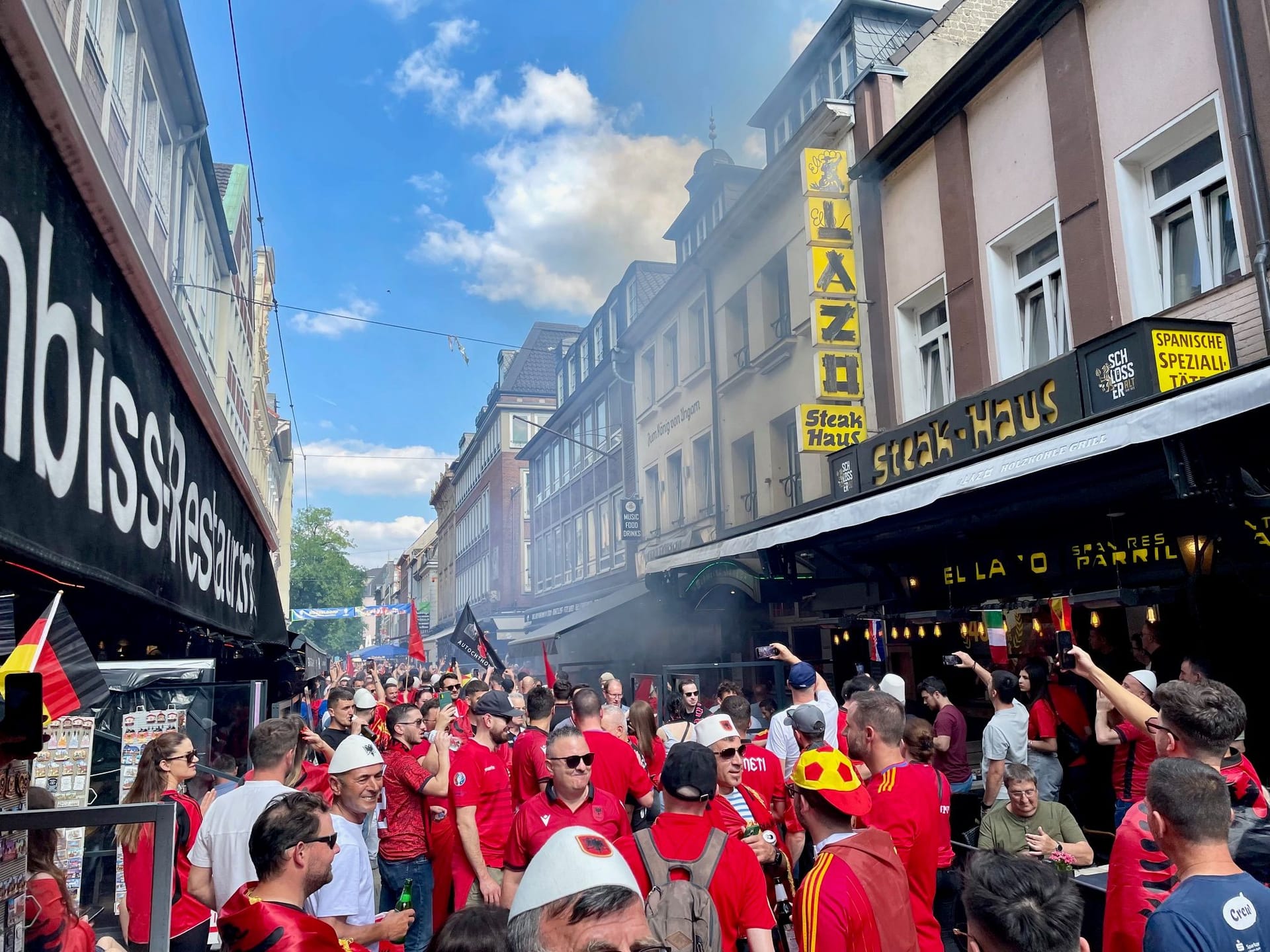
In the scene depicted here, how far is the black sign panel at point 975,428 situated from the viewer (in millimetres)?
8633

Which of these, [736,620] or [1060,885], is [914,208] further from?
[1060,885]

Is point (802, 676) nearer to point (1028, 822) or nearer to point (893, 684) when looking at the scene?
point (1028, 822)

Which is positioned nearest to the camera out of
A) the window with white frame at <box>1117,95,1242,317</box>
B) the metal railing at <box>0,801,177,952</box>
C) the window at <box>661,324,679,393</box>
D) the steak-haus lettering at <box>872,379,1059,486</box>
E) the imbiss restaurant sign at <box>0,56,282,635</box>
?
the metal railing at <box>0,801,177,952</box>

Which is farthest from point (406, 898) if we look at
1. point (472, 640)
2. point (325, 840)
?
point (472, 640)

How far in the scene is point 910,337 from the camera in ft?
40.9

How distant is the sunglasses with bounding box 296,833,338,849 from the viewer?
302cm

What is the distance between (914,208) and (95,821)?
1231 centimetres

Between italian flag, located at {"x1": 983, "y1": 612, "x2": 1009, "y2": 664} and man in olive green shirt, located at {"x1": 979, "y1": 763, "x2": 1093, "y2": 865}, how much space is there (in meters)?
3.16

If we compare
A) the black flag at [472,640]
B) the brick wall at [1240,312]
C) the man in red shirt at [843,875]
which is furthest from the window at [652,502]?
the man in red shirt at [843,875]

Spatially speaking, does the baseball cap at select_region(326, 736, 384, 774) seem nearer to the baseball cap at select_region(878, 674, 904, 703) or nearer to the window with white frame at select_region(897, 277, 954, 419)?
the baseball cap at select_region(878, 674, 904, 703)

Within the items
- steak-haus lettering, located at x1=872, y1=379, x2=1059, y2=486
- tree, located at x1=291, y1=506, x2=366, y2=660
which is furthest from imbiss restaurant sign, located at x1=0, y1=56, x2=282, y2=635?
tree, located at x1=291, y1=506, x2=366, y2=660

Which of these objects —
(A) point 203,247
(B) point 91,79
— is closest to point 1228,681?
(B) point 91,79

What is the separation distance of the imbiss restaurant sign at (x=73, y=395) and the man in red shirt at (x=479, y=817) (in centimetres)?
197

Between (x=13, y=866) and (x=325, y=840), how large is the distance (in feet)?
4.62
